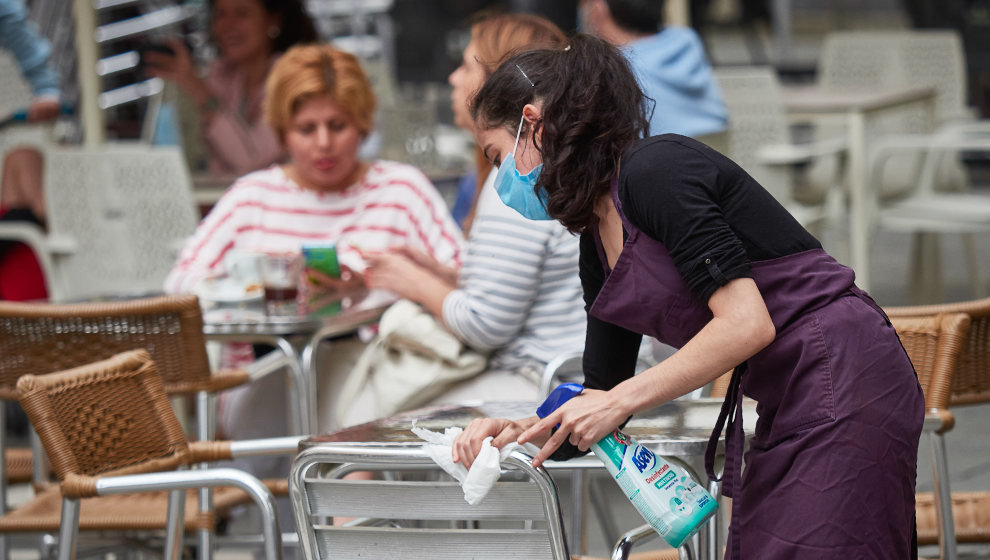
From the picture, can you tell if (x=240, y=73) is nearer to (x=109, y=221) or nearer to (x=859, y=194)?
(x=109, y=221)

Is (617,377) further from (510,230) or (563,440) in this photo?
(510,230)

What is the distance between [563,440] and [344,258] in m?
1.77

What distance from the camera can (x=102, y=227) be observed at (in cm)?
489

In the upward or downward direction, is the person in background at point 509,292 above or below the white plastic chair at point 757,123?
above

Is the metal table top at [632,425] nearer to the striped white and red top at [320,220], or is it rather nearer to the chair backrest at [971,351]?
the chair backrest at [971,351]

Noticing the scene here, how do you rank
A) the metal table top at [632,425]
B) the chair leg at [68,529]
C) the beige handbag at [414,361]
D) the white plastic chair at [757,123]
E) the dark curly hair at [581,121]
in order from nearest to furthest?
the dark curly hair at [581,121] < the metal table top at [632,425] < the chair leg at [68,529] < the beige handbag at [414,361] < the white plastic chair at [757,123]

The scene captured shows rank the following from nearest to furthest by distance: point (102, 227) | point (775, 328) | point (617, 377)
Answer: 1. point (775, 328)
2. point (617, 377)
3. point (102, 227)

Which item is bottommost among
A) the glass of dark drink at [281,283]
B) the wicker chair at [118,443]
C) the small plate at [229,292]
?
the small plate at [229,292]

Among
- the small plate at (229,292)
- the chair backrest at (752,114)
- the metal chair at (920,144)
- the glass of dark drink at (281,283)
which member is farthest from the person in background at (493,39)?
the metal chair at (920,144)

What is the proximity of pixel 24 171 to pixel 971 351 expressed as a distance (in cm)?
392

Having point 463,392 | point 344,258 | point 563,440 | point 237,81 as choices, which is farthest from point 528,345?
point 237,81

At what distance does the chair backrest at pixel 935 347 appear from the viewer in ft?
7.14

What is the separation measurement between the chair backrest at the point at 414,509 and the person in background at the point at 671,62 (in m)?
2.30

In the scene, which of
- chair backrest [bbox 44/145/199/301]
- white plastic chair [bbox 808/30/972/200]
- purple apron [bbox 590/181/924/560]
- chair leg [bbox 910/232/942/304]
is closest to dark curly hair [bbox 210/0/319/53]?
chair backrest [bbox 44/145/199/301]
